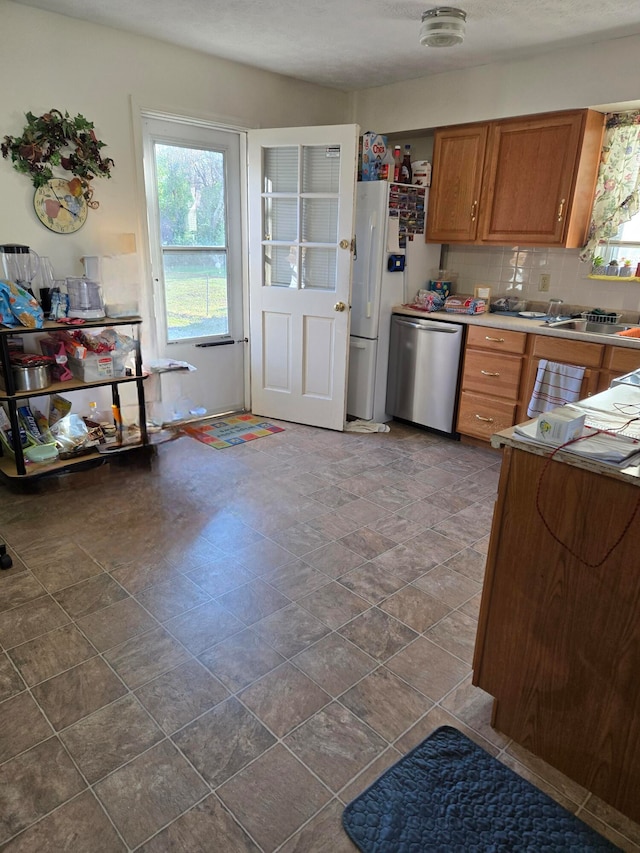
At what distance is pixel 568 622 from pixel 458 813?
1.80 feet

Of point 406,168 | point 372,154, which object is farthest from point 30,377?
point 406,168

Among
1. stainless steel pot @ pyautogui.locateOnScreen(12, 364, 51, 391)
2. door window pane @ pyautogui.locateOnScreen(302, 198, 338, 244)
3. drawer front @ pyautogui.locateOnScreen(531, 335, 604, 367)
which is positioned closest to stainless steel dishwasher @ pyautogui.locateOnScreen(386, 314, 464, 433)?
drawer front @ pyautogui.locateOnScreen(531, 335, 604, 367)

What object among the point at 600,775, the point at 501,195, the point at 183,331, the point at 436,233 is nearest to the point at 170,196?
the point at 183,331

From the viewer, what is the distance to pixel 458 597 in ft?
7.54

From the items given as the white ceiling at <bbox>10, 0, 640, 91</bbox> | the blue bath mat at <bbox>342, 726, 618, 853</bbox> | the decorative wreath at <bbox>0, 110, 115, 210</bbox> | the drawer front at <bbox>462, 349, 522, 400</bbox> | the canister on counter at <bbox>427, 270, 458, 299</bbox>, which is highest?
the white ceiling at <bbox>10, 0, 640, 91</bbox>

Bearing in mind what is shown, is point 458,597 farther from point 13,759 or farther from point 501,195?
point 501,195

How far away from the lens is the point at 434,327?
393 centimetres

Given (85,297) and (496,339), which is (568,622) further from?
(85,297)

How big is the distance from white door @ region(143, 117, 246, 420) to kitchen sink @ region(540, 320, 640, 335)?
2.22 metres

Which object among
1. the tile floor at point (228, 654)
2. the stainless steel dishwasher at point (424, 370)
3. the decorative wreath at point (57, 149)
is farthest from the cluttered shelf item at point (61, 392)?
the stainless steel dishwasher at point (424, 370)

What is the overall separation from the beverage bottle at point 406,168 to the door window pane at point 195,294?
4.51 feet

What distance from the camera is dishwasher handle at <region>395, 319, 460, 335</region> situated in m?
3.84

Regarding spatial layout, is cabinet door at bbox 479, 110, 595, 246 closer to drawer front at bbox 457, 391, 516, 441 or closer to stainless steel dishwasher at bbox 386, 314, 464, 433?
stainless steel dishwasher at bbox 386, 314, 464, 433

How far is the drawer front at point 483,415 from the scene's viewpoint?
3705 millimetres
